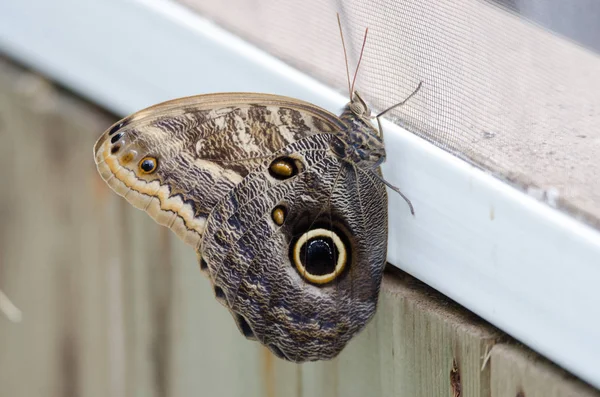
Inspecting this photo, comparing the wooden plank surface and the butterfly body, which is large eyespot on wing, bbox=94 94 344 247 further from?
the wooden plank surface

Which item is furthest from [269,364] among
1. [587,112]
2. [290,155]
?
[587,112]

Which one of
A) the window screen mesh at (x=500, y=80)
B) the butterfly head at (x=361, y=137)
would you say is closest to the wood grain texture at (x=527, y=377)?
the window screen mesh at (x=500, y=80)

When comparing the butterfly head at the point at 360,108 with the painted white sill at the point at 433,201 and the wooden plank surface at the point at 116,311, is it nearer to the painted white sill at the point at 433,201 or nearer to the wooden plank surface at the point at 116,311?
the painted white sill at the point at 433,201

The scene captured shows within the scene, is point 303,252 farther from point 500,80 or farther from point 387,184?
point 500,80

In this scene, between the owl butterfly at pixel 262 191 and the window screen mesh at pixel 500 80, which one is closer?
the window screen mesh at pixel 500 80

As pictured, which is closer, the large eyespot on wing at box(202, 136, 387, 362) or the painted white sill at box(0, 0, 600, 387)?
the painted white sill at box(0, 0, 600, 387)

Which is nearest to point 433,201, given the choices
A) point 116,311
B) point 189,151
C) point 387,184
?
point 387,184

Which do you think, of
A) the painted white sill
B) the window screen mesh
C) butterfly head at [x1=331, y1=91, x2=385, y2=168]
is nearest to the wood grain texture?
the painted white sill
